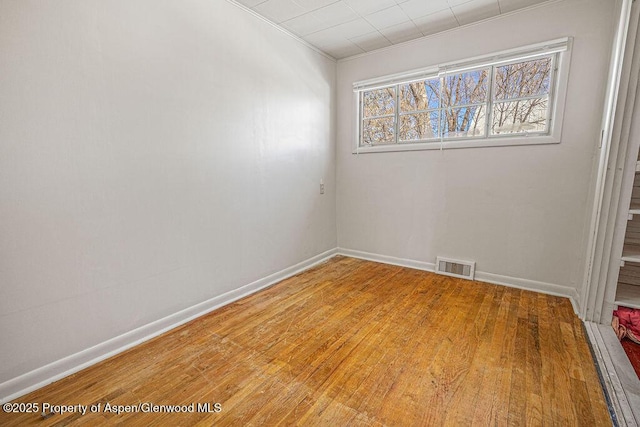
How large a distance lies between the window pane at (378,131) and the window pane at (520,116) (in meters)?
1.17

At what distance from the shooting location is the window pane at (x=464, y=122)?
10.2 ft

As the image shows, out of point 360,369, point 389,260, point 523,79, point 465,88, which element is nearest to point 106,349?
point 360,369

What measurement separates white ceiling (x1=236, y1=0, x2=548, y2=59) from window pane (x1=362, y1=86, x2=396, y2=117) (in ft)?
1.86

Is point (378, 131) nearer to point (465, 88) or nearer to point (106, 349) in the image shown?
point (465, 88)

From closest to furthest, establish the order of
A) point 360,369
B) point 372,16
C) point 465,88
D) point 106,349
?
1. point 360,369
2. point 106,349
3. point 372,16
4. point 465,88

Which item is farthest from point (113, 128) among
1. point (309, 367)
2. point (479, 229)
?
point (479, 229)

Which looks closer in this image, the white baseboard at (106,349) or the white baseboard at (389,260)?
the white baseboard at (106,349)

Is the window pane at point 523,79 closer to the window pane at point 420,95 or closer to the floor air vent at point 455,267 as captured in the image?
the window pane at point 420,95

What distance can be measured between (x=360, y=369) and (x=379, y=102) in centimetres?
323

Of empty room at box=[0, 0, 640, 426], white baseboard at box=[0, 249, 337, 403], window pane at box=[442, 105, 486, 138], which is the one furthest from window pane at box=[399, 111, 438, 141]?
white baseboard at box=[0, 249, 337, 403]

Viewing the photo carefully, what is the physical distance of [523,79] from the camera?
285cm

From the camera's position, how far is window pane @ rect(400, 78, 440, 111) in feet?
10.9

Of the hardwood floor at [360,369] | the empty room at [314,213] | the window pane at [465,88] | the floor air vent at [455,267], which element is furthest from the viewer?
the floor air vent at [455,267]

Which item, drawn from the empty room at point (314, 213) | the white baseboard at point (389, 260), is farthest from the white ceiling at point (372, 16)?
the white baseboard at point (389, 260)
